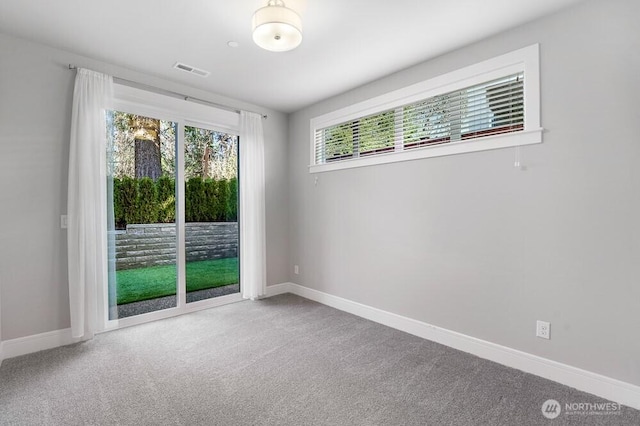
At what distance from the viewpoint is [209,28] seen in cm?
243

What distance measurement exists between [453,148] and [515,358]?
5.83 feet

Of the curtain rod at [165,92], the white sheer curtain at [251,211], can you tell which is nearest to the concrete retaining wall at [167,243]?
the white sheer curtain at [251,211]

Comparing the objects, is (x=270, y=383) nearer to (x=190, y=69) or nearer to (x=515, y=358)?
(x=515, y=358)

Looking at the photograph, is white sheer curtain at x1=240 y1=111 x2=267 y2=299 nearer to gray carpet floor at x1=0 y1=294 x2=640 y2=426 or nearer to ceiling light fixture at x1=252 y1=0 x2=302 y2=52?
gray carpet floor at x1=0 y1=294 x2=640 y2=426

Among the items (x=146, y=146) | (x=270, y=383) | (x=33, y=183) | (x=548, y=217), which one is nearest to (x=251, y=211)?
(x=146, y=146)

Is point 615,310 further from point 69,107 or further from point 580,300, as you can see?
point 69,107

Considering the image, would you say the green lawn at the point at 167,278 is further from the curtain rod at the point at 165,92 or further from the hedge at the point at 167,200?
the curtain rod at the point at 165,92

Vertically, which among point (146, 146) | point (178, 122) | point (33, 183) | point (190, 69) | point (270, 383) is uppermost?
point (190, 69)

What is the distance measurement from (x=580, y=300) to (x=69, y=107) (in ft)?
14.6

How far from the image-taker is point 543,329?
2271mm

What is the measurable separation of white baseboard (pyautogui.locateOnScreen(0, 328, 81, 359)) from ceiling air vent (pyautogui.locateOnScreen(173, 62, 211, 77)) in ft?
8.85

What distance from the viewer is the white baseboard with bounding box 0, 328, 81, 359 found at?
2.54 metres

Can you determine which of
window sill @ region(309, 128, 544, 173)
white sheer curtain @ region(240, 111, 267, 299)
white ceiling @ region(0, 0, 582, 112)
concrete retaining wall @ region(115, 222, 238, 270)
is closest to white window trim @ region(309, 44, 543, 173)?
window sill @ region(309, 128, 544, 173)

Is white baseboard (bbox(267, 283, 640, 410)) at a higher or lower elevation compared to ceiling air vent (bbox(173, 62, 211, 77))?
lower
